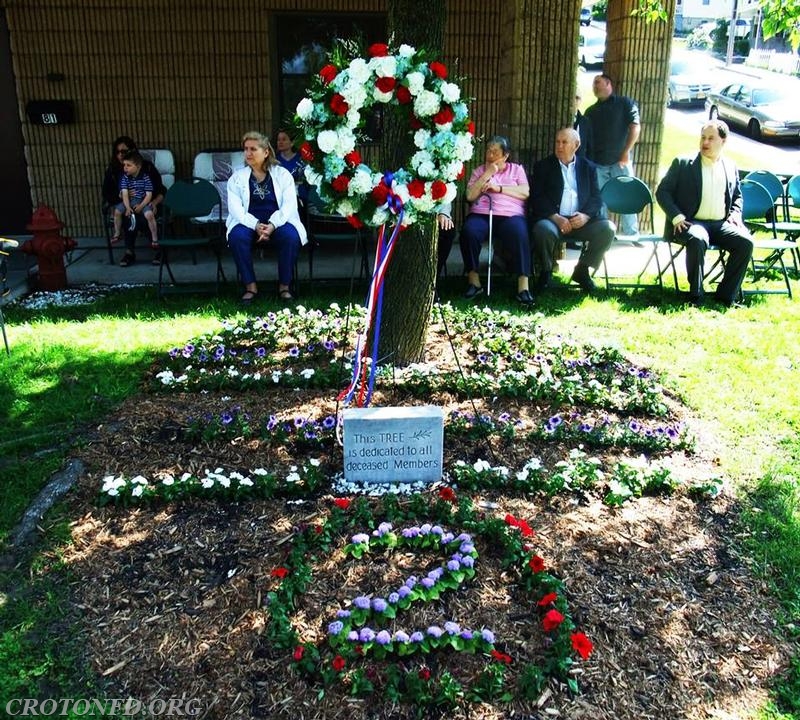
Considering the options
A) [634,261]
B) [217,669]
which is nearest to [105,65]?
[634,261]

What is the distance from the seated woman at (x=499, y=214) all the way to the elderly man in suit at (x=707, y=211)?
1.32 m

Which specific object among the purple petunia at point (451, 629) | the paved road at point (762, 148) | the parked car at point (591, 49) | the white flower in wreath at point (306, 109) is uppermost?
the parked car at point (591, 49)

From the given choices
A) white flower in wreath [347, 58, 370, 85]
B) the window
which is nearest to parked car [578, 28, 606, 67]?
the window

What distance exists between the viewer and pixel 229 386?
489 cm

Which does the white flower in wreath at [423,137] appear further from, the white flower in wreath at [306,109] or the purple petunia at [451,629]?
the purple petunia at [451,629]

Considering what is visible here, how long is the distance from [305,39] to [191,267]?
291 cm

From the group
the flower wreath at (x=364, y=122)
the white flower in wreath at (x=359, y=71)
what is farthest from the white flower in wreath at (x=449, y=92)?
the white flower in wreath at (x=359, y=71)

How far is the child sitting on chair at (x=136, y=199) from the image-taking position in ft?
25.8

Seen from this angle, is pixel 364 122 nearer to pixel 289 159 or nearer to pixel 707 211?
pixel 289 159

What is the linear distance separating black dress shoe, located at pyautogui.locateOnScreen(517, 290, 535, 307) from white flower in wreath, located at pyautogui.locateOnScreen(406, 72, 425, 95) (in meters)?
2.81

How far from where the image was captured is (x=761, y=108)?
59.2ft

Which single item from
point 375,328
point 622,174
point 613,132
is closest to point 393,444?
point 375,328

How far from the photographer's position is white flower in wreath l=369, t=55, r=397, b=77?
3.98 meters

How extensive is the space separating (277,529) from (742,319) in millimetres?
4489
